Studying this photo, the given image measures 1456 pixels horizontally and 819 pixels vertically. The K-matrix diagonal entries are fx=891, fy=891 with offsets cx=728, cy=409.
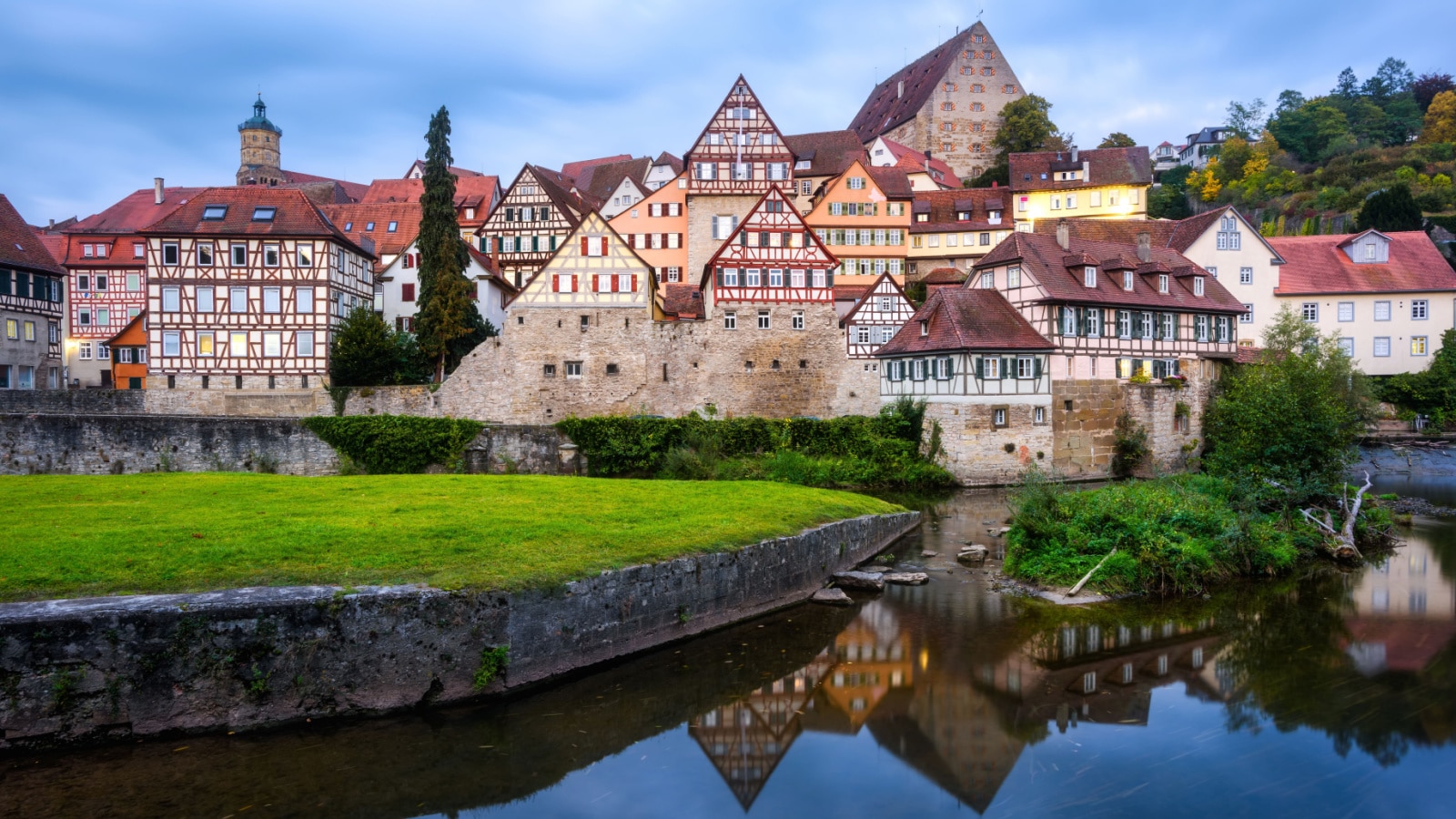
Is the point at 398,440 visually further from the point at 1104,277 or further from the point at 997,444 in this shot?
the point at 1104,277

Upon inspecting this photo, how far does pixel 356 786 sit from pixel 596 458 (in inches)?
815

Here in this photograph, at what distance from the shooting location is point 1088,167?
5522 cm

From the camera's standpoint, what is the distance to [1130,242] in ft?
124

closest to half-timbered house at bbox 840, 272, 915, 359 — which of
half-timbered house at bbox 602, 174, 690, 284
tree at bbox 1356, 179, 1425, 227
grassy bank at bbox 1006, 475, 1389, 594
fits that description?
half-timbered house at bbox 602, 174, 690, 284

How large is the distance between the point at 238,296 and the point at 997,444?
2973 centimetres

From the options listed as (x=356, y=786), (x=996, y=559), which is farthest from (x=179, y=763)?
(x=996, y=559)

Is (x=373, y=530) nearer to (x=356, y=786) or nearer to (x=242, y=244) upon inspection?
(x=356, y=786)

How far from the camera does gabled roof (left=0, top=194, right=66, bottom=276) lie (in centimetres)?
3544

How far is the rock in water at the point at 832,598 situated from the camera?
15711 millimetres

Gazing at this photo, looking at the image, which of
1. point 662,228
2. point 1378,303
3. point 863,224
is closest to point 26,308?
point 662,228

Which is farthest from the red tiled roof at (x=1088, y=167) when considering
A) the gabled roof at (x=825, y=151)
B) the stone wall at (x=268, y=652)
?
the stone wall at (x=268, y=652)

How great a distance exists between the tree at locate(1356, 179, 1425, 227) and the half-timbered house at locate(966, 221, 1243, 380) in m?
20.9

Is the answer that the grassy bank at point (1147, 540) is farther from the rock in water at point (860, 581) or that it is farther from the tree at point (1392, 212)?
the tree at point (1392, 212)

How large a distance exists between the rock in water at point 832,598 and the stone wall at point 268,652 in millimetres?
5027
